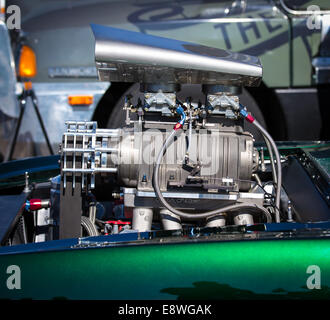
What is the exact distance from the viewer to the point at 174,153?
2.14 metres

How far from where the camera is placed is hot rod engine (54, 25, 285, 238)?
82.4 inches

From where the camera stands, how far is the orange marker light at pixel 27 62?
4422 mm

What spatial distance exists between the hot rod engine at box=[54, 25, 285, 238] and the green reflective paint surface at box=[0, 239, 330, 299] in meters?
0.36

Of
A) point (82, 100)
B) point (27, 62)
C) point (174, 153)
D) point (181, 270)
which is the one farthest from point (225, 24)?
point (181, 270)

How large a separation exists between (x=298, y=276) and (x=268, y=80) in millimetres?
2900

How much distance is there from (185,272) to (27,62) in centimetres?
327

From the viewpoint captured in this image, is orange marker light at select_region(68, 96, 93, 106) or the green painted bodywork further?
orange marker light at select_region(68, 96, 93, 106)

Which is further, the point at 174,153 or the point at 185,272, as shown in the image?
the point at 174,153

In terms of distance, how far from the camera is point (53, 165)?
2.93 meters

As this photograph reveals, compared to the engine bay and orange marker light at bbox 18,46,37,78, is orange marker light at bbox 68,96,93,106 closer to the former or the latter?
orange marker light at bbox 18,46,37,78

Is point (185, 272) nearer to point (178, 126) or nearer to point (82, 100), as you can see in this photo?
point (178, 126)

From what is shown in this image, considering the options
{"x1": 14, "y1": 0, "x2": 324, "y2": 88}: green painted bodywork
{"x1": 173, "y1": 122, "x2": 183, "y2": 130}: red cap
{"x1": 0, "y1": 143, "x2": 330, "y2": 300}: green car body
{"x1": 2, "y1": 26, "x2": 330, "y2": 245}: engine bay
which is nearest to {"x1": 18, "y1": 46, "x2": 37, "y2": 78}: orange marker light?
{"x1": 14, "y1": 0, "x2": 324, "y2": 88}: green painted bodywork

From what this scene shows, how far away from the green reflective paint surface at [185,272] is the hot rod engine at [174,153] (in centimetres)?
36
